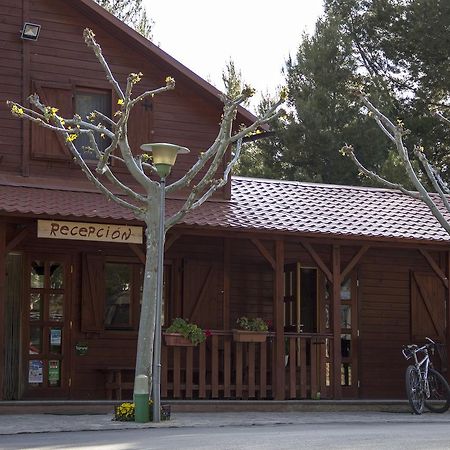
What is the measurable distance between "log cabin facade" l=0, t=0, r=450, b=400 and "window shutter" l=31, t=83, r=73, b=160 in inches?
0.8

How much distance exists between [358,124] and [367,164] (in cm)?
128

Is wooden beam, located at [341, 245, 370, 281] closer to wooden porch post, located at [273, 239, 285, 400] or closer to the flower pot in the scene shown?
wooden porch post, located at [273, 239, 285, 400]

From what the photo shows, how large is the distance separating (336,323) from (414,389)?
182cm

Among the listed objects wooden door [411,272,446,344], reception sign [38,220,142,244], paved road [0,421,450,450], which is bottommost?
paved road [0,421,450,450]

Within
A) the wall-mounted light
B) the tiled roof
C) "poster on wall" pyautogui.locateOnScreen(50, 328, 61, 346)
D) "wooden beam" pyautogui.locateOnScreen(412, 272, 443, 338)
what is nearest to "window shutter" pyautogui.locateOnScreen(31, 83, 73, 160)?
the tiled roof

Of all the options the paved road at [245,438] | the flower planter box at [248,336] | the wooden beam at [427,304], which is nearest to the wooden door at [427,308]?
the wooden beam at [427,304]

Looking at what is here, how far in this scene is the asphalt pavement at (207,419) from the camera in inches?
518

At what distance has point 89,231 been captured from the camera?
52.3 feet

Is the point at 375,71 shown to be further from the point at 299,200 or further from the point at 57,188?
the point at 57,188

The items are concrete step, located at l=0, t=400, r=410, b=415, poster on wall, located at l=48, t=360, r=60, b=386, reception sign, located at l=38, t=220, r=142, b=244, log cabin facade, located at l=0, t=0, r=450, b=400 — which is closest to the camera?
concrete step, located at l=0, t=400, r=410, b=415

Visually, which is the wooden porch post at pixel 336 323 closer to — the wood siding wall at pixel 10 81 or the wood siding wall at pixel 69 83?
the wood siding wall at pixel 69 83

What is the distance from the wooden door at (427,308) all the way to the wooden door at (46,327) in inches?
256

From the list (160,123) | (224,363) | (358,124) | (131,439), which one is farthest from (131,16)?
(131,439)

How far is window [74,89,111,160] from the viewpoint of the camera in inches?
703
